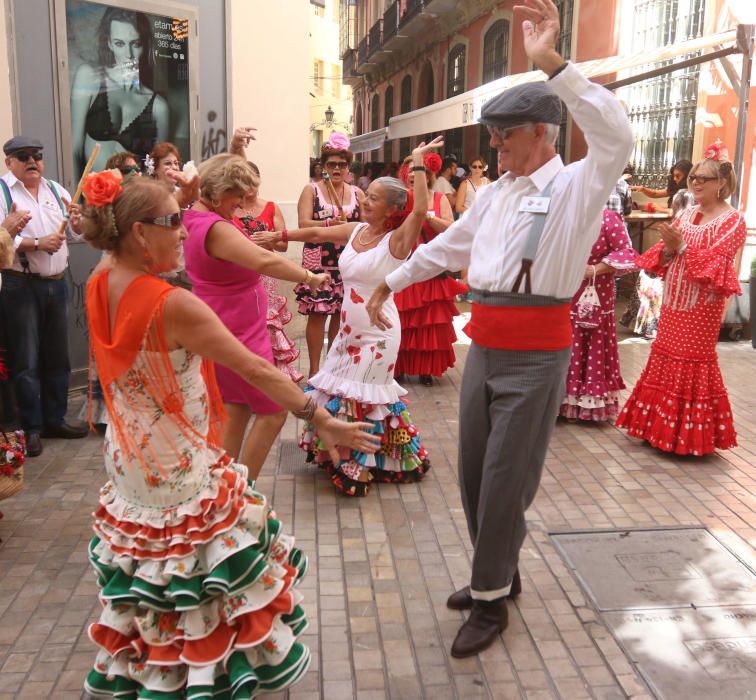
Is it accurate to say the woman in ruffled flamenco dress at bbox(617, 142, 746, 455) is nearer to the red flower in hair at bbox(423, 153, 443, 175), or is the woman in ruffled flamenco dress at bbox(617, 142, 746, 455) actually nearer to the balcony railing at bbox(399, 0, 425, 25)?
the red flower in hair at bbox(423, 153, 443, 175)

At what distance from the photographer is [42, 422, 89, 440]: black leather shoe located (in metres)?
5.76

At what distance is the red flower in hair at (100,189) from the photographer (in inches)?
92.9

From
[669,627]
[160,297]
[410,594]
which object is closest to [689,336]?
[669,627]

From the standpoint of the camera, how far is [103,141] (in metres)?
6.84

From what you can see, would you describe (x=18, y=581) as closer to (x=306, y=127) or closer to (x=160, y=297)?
(x=160, y=297)

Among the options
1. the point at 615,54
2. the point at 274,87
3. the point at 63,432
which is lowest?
the point at 63,432

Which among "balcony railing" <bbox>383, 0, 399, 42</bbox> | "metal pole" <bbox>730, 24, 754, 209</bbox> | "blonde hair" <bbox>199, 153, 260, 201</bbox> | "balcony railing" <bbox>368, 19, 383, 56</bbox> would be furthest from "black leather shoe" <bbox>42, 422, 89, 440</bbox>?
"balcony railing" <bbox>368, 19, 383, 56</bbox>

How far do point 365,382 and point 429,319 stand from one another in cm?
248

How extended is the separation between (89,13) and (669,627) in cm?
621

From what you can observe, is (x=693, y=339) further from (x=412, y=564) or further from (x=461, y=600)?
(x=461, y=600)

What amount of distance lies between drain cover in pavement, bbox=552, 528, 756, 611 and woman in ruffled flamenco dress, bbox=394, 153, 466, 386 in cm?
323

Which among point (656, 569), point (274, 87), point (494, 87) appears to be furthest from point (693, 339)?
point (494, 87)

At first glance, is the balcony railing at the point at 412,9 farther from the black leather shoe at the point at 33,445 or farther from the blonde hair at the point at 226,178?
the blonde hair at the point at 226,178

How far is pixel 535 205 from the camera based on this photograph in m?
2.96
